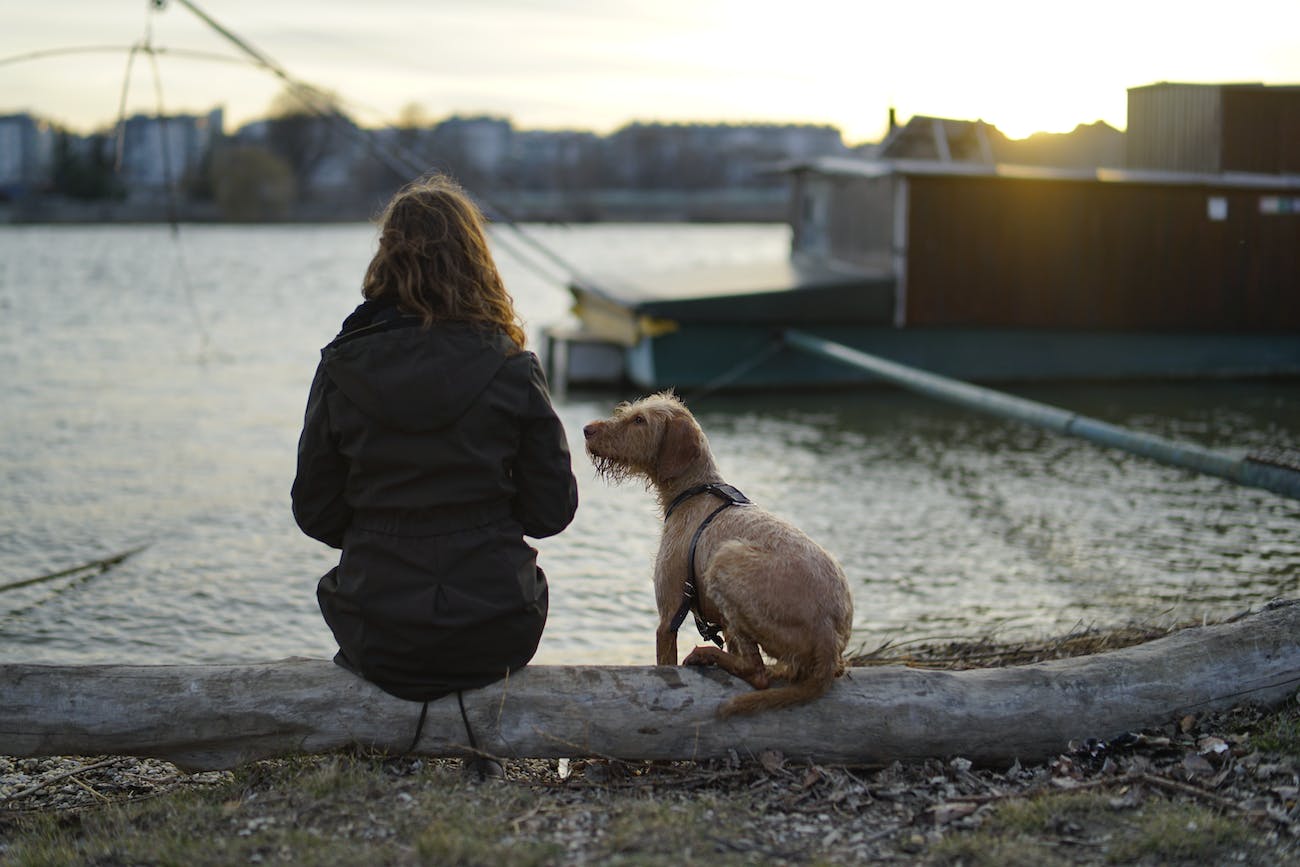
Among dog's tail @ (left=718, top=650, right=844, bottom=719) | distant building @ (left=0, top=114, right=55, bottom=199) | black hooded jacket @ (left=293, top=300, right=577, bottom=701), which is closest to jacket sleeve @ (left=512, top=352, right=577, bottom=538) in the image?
black hooded jacket @ (left=293, top=300, right=577, bottom=701)

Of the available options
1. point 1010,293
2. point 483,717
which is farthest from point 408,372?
point 1010,293

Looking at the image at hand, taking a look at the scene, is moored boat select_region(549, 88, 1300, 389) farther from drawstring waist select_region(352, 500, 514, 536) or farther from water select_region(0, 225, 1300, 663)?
drawstring waist select_region(352, 500, 514, 536)

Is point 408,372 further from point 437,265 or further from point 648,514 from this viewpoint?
point 648,514

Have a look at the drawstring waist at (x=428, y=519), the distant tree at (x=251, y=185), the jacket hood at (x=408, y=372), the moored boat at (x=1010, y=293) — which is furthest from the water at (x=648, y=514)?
the distant tree at (x=251, y=185)

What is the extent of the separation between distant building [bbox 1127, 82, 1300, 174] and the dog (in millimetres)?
12786

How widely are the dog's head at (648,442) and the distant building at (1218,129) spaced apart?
12.7 m

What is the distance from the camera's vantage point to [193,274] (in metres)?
42.1

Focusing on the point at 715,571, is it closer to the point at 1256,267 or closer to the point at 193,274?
the point at 1256,267

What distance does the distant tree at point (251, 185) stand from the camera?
234 feet

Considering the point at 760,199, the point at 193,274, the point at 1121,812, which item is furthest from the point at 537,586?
the point at 760,199

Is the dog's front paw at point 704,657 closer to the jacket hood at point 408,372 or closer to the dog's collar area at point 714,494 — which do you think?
the dog's collar area at point 714,494

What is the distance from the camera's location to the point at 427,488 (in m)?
3.91

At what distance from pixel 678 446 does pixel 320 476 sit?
1.31 meters

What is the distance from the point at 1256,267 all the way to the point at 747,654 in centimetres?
1595
